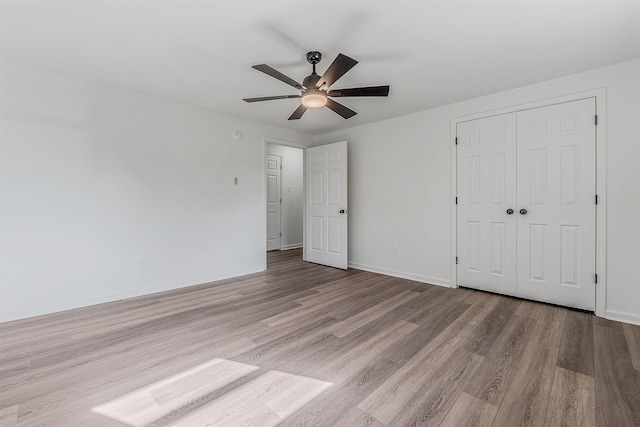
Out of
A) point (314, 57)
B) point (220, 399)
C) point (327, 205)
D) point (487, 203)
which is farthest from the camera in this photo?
point (327, 205)

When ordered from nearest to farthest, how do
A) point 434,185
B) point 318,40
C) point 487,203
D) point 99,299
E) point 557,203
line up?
1. point 318,40
2. point 557,203
3. point 99,299
4. point 487,203
5. point 434,185

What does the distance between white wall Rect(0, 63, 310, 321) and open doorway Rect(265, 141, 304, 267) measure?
1.94 metres

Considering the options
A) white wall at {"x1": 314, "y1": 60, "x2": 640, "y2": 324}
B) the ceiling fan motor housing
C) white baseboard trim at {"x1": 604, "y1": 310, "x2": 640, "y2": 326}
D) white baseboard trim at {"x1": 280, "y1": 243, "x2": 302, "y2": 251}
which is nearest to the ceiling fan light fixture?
the ceiling fan motor housing

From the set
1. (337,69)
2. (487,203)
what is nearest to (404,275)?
(487,203)

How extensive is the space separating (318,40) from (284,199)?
4591 millimetres

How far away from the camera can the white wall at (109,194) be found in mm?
2607

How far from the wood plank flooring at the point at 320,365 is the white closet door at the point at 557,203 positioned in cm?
26

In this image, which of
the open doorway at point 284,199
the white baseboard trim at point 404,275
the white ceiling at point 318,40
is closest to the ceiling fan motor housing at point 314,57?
the white ceiling at point 318,40

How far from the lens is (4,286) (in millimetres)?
2545

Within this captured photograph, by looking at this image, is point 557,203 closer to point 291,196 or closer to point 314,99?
point 314,99

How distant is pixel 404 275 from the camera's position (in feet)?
13.3

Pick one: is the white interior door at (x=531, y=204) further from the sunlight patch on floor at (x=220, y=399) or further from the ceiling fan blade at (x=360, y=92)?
the sunlight patch on floor at (x=220, y=399)

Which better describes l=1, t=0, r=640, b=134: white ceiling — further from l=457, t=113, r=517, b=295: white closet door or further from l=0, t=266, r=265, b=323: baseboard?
l=0, t=266, r=265, b=323: baseboard

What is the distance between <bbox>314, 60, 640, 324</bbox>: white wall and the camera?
2.52 meters
